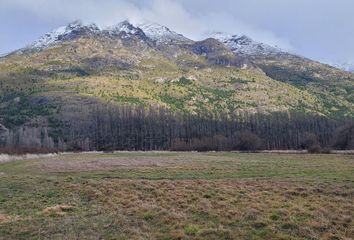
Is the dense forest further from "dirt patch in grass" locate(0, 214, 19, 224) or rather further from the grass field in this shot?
"dirt patch in grass" locate(0, 214, 19, 224)

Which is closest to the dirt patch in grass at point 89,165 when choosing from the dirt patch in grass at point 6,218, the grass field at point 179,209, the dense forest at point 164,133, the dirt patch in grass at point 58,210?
the grass field at point 179,209

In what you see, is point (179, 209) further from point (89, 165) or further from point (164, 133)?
point (164, 133)

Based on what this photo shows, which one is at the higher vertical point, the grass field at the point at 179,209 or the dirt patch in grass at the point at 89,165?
the dirt patch in grass at the point at 89,165

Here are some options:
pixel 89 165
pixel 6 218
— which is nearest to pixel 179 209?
pixel 6 218

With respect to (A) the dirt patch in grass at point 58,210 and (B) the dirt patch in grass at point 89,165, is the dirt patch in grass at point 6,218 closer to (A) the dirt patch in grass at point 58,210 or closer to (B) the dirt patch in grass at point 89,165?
(A) the dirt patch in grass at point 58,210

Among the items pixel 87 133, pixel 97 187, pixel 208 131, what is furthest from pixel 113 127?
pixel 97 187

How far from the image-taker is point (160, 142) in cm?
16625

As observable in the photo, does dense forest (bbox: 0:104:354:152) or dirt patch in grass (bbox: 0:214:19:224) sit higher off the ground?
dense forest (bbox: 0:104:354:152)

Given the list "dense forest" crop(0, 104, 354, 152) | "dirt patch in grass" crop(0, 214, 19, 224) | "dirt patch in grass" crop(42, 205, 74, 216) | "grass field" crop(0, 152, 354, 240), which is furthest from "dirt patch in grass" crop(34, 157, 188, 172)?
"dense forest" crop(0, 104, 354, 152)

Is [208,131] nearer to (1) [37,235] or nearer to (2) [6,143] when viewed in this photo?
(2) [6,143]

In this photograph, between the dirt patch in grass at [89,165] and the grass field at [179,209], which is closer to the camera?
the grass field at [179,209]

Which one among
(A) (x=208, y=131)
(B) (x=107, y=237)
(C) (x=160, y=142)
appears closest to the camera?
(B) (x=107, y=237)

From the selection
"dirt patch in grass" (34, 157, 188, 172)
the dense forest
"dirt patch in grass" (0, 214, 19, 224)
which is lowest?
"dirt patch in grass" (0, 214, 19, 224)

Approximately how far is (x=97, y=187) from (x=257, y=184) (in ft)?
40.8
